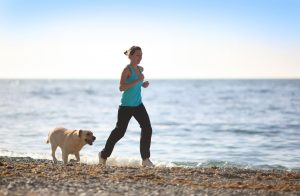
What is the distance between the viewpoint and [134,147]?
16.4 metres

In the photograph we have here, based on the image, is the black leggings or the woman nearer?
the woman

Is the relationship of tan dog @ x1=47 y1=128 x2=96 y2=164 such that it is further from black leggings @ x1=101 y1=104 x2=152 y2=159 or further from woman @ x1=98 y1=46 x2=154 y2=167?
woman @ x1=98 y1=46 x2=154 y2=167

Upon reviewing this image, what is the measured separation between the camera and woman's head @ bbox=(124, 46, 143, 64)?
9.53 meters

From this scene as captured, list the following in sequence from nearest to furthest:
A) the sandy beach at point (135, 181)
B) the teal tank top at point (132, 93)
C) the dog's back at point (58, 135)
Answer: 1. the sandy beach at point (135, 181)
2. the teal tank top at point (132, 93)
3. the dog's back at point (58, 135)

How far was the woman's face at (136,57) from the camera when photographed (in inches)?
375

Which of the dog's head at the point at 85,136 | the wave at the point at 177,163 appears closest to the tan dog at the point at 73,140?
the dog's head at the point at 85,136

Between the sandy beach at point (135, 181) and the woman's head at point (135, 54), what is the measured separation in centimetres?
185

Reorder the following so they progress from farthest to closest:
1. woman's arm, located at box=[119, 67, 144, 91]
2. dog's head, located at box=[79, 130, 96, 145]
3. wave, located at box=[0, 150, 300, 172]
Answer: wave, located at box=[0, 150, 300, 172], dog's head, located at box=[79, 130, 96, 145], woman's arm, located at box=[119, 67, 144, 91]

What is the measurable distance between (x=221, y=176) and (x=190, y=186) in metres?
1.40

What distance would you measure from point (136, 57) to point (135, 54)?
54mm

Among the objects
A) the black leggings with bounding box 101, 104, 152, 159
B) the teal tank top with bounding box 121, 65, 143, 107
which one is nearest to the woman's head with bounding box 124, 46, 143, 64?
the teal tank top with bounding box 121, 65, 143, 107

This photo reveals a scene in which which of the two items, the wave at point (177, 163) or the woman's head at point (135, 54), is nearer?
the woman's head at point (135, 54)

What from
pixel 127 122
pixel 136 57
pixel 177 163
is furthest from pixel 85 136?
pixel 177 163

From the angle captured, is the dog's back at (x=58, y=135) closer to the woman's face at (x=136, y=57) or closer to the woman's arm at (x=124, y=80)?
the woman's arm at (x=124, y=80)
